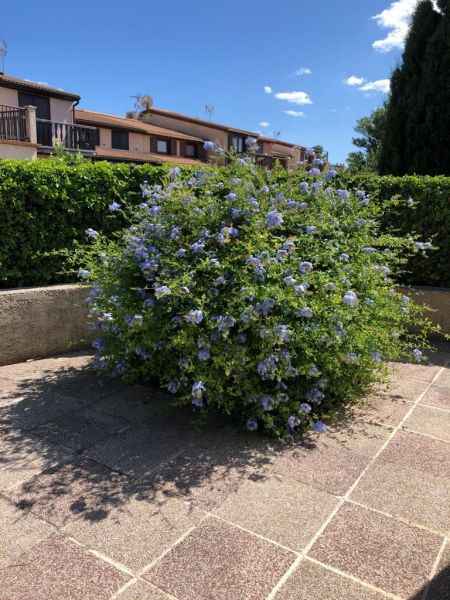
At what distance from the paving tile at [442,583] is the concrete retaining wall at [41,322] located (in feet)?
11.2

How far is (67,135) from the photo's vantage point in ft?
65.9

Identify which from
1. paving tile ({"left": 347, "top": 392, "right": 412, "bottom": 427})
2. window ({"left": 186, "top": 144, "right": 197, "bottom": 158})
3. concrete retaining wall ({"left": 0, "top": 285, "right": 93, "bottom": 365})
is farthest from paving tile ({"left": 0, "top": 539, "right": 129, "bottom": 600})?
window ({"left": 186, "top": 144, "right": 197, "bottom": 158})

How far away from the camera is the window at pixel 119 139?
2762 centimetres

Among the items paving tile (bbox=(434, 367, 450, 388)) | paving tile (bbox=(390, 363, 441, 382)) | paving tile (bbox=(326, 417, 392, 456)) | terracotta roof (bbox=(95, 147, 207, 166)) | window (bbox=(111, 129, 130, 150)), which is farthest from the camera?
window (bbox=(111, 129, 130, 150))

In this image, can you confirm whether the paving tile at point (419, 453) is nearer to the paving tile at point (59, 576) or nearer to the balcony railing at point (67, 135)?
the paving tile at point (59, 576)

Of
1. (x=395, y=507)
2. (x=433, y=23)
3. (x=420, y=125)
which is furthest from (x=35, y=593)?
(x=433, y=23)

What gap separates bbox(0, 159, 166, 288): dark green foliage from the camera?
14.5ft

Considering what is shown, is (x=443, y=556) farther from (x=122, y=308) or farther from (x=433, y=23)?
(x=433, y=23)

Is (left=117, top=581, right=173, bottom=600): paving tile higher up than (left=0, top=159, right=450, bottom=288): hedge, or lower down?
lower down

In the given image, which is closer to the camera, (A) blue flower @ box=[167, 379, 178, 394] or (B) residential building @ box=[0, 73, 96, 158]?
(A) blue flower @ box=[167, 379, 178, 394]

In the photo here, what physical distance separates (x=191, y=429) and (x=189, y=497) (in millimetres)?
764

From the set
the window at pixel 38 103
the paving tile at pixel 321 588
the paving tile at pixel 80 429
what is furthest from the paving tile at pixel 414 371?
the window at pixel 38 103

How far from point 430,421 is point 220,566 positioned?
205 cm

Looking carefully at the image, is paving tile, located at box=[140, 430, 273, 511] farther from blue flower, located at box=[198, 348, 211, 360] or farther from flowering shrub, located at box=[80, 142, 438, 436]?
blue flower, located at box=[198, 348, 211, 360]
